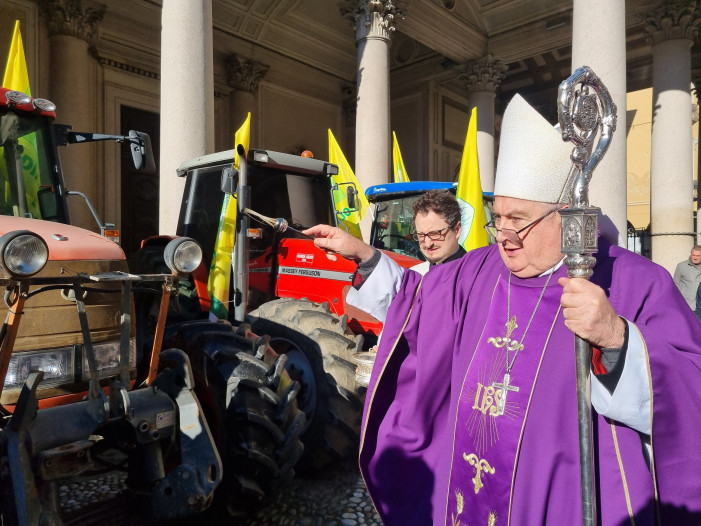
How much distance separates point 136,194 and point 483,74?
9.23 meters

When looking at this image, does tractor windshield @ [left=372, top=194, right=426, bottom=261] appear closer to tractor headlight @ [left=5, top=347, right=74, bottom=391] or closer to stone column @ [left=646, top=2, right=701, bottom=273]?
tractor headlight @ [left=5, top=347, right=74, bottom=391]

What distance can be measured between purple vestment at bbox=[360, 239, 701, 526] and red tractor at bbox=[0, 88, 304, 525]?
0.86 m

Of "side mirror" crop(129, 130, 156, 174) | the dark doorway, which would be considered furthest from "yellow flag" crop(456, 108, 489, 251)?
the dark doorway

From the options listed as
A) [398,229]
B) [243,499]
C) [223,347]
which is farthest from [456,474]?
[398,229]

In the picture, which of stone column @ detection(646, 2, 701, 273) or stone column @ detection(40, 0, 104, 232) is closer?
stone column @ detection(40, 0, 104, 232)

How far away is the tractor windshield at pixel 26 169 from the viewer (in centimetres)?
291

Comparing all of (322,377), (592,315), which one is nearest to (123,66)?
(322,377)

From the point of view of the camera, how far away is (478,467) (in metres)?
1.65

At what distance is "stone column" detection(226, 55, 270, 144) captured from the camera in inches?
522

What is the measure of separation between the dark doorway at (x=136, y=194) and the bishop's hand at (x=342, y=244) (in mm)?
10489

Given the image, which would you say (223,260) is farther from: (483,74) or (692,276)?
(483,74)

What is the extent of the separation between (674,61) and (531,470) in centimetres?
1226

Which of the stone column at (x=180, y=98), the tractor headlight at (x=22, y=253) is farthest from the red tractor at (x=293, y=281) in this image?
the tractor headlight at (x=22, y=253)

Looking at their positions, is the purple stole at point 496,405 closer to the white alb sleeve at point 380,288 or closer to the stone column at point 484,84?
the white alb sleeve at point 380,288
